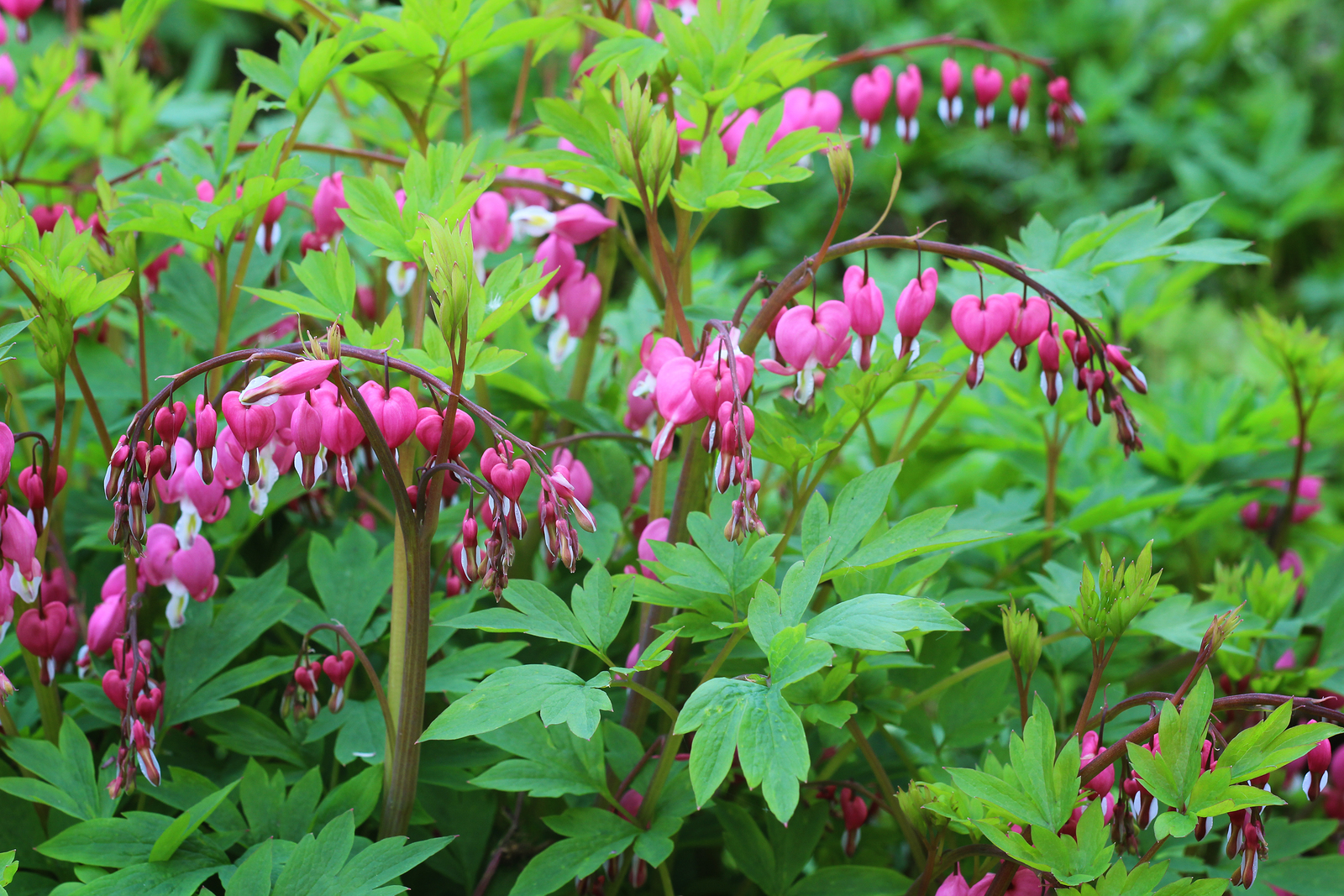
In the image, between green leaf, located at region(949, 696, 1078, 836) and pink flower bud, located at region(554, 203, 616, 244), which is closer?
green leaf, located at region(949, 696, 1078, 836)

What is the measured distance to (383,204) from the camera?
1074mm

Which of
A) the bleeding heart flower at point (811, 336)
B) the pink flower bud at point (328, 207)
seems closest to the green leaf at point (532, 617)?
the bleeding heart flower at point (811, 336)

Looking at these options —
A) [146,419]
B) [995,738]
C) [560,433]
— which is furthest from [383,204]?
[995,738]

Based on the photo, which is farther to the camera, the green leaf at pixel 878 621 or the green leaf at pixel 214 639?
the green leaf at pixel 214 639

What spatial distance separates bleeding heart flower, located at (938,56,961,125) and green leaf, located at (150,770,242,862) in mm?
1381

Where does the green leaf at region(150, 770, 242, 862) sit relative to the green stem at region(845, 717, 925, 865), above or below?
above

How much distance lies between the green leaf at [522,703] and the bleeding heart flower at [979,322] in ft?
1.82

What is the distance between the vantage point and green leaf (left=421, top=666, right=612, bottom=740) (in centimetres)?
85

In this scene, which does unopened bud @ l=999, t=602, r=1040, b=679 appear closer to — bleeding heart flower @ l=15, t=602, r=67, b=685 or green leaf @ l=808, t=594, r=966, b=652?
green leaf @ l=808, t=594, r=966, b=652

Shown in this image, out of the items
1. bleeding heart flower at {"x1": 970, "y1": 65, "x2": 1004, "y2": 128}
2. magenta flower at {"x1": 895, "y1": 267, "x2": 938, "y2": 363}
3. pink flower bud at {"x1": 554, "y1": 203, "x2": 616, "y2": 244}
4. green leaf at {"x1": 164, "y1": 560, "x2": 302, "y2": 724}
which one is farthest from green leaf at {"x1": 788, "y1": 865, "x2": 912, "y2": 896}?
bleeding heart flower at {"x1": 970, "y1": 65, "x2": 1004, "y2": 128}

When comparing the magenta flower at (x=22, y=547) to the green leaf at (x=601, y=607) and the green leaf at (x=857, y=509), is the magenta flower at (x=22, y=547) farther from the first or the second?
the green leaf at (x=857, y=509)

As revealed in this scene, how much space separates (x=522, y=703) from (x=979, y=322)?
26.0 inches

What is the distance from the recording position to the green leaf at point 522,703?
0.85 meters

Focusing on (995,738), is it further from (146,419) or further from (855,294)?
(146,419)
